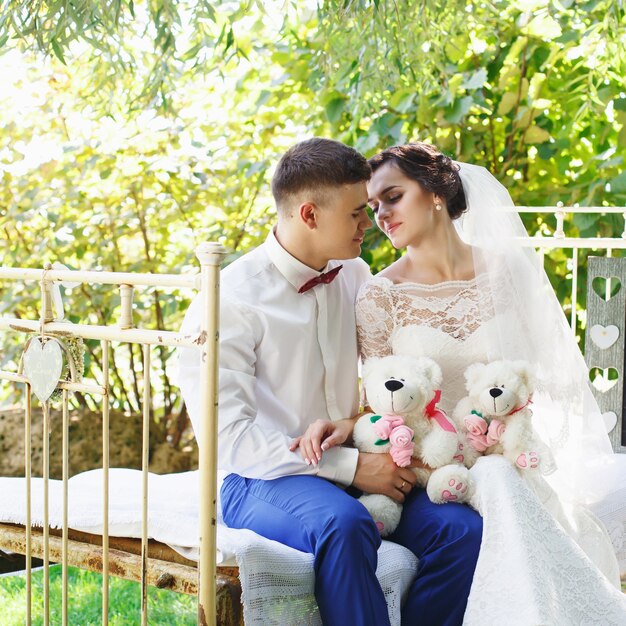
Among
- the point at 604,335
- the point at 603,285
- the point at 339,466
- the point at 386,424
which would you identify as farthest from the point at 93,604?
the point at 603,285

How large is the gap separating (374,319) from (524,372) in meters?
0.47

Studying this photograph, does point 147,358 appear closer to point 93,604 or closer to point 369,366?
point 369,366

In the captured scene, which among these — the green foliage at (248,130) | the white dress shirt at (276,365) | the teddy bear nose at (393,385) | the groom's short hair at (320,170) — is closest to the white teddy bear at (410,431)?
the teddy bear nose at (393,385)

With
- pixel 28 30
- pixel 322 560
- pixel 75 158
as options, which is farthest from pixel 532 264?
pixel 75 158

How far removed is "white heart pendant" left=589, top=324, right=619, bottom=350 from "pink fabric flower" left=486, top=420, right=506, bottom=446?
4.48 ft

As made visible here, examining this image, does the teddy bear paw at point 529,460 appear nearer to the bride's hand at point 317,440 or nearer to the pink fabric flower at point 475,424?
the pink fabric flower at point 475,424

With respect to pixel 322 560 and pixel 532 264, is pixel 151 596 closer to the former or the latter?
pixel 322 560

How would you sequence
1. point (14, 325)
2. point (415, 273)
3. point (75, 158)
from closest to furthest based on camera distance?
1. point (14, 325)
2. point (415, 273)
3. point (75, 158)

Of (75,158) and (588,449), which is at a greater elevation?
(75,158)

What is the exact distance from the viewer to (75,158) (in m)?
4.96

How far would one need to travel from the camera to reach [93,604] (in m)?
3.50

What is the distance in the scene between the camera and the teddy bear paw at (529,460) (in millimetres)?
2379

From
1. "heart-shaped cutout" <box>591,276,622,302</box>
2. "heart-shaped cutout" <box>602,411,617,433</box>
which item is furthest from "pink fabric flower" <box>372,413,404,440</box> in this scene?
"heart-shaped cutout" <box>591,276,622,302</box>

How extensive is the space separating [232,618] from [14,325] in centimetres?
86
